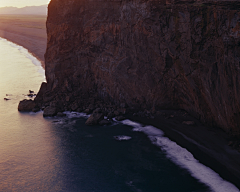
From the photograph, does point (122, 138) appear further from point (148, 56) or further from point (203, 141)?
point (148, 56)

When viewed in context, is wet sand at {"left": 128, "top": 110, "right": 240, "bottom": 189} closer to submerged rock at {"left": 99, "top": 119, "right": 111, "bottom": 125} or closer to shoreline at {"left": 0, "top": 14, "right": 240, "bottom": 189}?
shoreline at {"left": 0, "top": 14, "right": 240, "bottom": 189}

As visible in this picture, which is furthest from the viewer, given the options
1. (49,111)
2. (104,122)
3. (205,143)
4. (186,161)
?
(49,111)

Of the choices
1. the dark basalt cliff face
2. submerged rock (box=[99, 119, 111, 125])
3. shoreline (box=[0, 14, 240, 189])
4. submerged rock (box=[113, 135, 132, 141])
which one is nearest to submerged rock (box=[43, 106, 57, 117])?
the dark basalt cliff face

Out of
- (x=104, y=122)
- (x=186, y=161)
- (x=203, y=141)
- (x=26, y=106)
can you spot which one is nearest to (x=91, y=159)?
(x=104, y=122)

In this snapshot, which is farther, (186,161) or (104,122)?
(104,122)

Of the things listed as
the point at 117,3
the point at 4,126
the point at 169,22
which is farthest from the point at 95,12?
the point at 4,126

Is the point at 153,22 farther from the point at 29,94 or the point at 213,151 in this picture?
the point at 29,94

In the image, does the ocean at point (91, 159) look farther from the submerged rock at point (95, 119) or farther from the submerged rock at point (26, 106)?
the submerged rock at point (26, 106)
